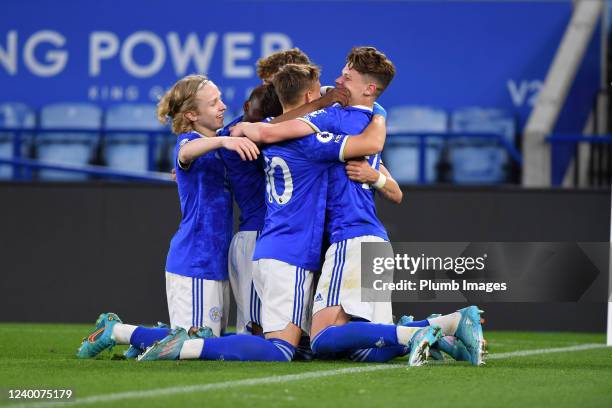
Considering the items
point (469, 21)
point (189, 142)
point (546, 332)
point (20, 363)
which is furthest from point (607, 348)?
point (469, 21)

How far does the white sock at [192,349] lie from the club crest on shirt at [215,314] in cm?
34

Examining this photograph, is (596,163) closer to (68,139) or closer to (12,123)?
(68,139)

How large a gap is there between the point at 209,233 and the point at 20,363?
1087mm

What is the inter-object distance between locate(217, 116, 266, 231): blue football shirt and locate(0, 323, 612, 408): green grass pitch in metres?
0.83

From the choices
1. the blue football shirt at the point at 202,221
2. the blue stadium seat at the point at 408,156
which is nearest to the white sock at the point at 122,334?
the blue football shirt at the point at 202,221

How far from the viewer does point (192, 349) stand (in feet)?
18.5

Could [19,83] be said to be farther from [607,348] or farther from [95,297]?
[607,348]

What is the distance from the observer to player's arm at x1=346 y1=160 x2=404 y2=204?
579 cm

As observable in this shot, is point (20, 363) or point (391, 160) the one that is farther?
point (391, 160)

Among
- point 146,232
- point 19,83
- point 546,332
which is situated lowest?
point 546,332

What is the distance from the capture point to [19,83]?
14125mm

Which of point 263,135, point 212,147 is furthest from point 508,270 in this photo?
point 212,147

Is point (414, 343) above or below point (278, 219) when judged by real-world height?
below

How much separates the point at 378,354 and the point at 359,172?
2.90 feet
